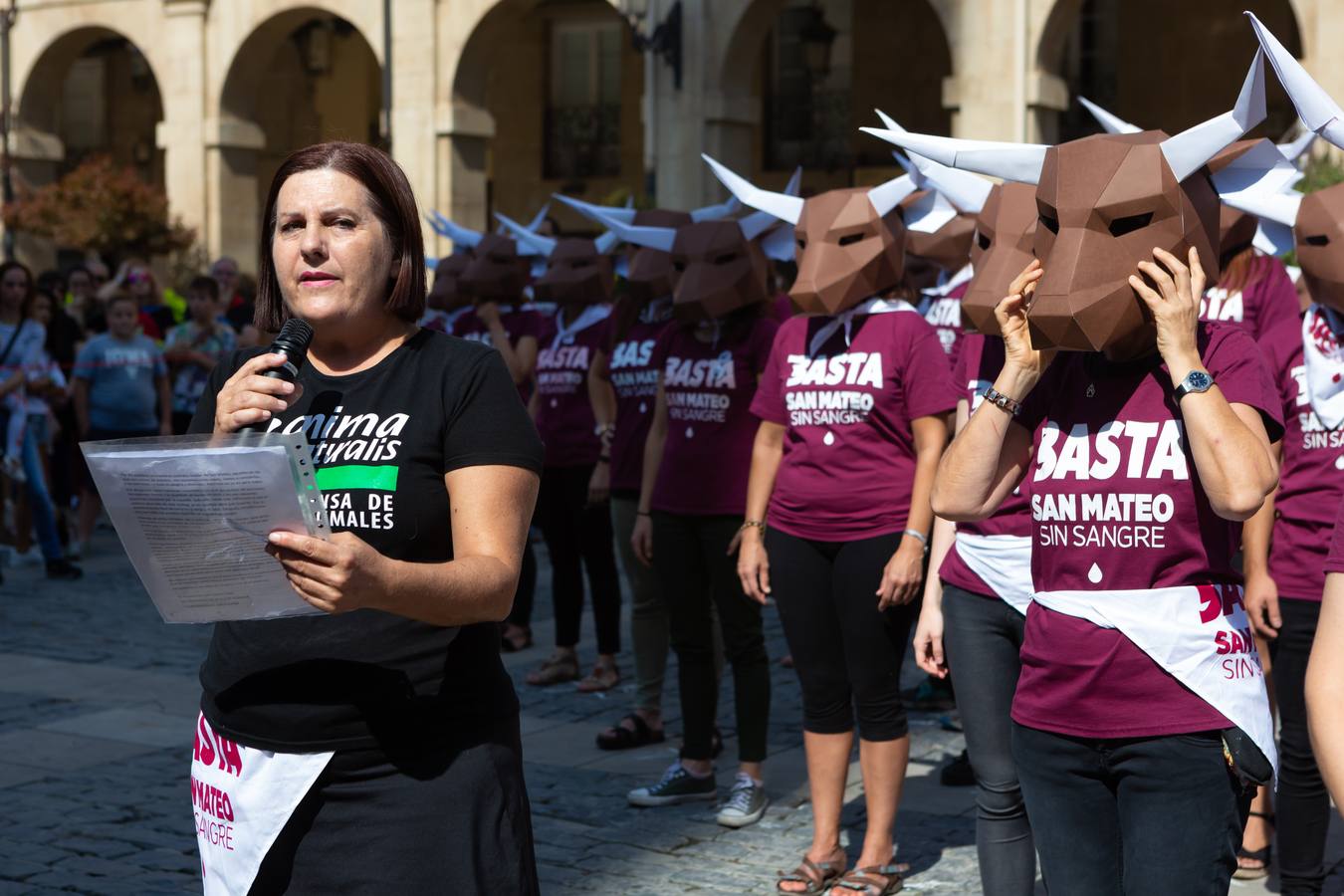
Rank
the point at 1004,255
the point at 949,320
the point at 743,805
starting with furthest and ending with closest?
the point at 949,320, the point at 743,805, the point at 1004,255

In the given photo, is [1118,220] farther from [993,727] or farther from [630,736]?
[630,736]

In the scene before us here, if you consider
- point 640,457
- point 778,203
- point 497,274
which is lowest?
point 640,457

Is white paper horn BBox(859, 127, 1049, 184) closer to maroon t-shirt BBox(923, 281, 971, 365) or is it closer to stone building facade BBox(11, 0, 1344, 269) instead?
maroon t-shirt BBox(923, 281, 971, 365)

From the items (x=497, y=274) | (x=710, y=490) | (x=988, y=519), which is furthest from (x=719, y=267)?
(x=497, y=274)

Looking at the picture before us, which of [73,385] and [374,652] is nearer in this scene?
[374,652]

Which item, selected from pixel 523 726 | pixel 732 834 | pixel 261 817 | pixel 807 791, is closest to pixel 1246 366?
pixel 261 817

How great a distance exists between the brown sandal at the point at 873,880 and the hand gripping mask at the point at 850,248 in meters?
1.70

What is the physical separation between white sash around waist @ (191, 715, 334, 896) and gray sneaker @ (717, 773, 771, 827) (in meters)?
3.40

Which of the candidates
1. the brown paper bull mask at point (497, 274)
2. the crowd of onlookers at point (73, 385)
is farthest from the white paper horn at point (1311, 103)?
the crowd of onlookers at point (73, 385)

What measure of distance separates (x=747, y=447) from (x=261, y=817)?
3.82m

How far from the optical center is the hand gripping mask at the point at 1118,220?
10.4 feet

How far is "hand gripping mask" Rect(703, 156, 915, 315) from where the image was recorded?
210 inches

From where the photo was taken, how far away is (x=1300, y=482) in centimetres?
488

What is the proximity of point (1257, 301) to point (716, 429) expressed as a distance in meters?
1.92
